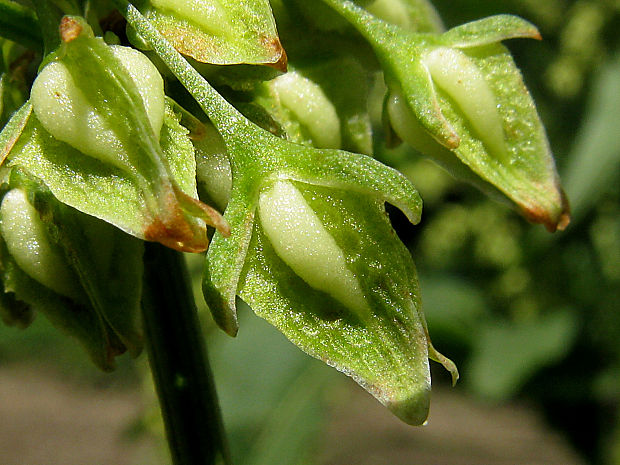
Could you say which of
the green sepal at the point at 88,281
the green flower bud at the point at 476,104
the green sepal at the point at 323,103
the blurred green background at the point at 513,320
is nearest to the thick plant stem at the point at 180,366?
the green sepal at the point at 88,281

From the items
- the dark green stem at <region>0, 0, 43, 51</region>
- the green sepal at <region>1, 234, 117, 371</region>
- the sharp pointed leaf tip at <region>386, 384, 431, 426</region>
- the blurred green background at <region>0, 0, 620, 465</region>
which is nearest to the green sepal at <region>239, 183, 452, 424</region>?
the sharp pointed leaf tip at <region>386, 384, 431, 426</region>

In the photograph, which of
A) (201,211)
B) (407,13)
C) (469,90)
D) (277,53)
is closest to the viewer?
(201,211)

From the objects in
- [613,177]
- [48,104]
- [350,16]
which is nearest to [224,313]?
[48,104]

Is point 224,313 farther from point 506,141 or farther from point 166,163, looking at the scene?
point 506,141

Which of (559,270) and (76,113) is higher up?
(76,113)

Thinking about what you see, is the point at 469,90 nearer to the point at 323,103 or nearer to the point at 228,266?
the point at 323,103

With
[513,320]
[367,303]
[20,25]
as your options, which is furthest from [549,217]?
[513,320]

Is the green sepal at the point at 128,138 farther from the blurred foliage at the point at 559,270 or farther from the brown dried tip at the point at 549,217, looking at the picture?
the blurred foliage at the point at 559,270
